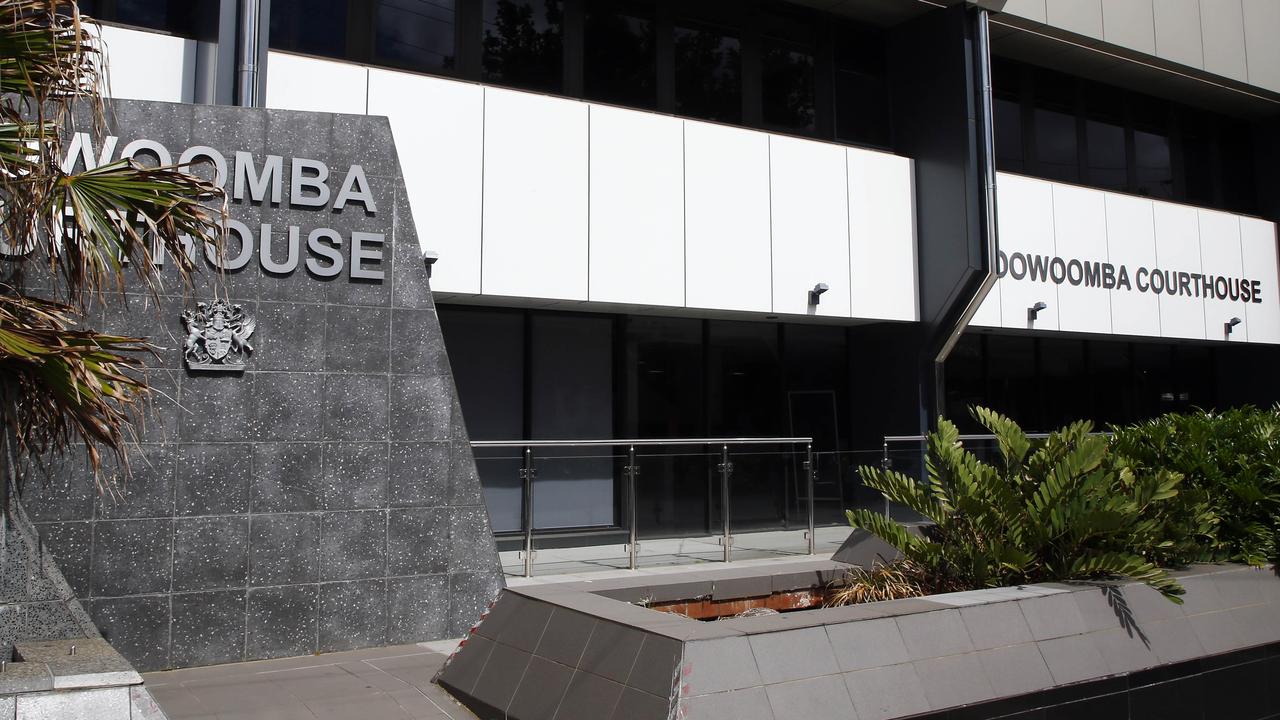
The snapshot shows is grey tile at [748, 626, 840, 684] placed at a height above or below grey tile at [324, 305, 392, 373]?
below

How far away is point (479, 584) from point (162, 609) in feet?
8.07

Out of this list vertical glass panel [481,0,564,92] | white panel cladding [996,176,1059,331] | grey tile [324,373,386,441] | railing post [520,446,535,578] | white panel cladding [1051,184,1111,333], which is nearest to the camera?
grey tile [324,373,386,441]

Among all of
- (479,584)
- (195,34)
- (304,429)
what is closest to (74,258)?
(304,429)

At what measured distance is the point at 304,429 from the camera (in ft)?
27.1

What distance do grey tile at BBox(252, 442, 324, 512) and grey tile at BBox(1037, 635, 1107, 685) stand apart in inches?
A: 218

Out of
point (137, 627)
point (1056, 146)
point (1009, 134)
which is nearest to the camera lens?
point (137, 627)

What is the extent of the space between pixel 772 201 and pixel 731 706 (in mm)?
10750

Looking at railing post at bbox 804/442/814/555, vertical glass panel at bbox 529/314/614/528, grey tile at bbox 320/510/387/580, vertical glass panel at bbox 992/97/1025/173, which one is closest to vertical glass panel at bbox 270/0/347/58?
vertical glass panel at bbox 529/314/614/528

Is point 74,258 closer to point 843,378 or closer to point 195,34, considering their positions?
point 195,34

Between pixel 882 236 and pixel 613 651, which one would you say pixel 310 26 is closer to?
pixel 882 236

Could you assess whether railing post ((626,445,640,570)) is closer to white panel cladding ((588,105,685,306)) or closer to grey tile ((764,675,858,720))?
white panel cladding ((588,105,685,306))

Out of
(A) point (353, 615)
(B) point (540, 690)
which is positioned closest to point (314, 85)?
(A) point (353, 615)

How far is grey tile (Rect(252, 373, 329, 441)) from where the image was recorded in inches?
321

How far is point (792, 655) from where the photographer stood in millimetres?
5027
